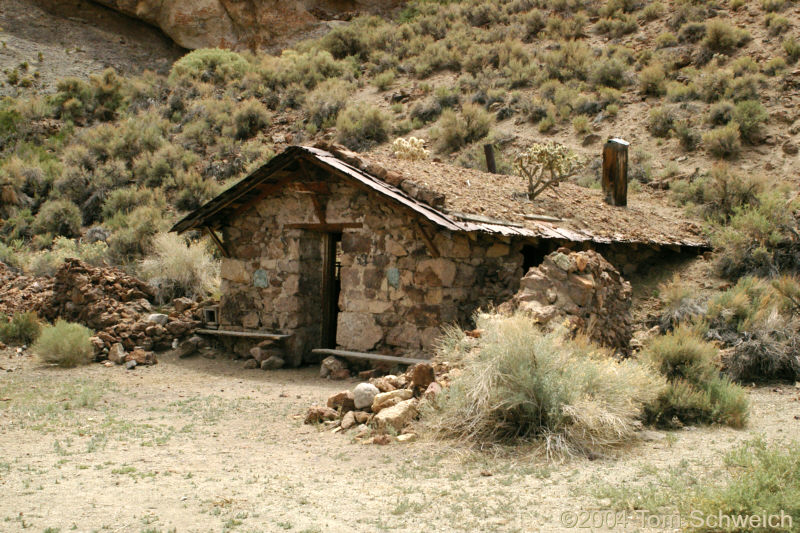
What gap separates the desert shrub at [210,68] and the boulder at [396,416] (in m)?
23.3

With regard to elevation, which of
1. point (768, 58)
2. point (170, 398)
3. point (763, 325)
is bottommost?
Result: point (170, 398)

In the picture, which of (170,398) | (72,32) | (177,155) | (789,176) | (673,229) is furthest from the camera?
(72,32)

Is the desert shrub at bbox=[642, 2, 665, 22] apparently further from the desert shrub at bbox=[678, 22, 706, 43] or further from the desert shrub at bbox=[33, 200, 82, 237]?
the desert shrub at bbox=[33, 200, 82, 237]

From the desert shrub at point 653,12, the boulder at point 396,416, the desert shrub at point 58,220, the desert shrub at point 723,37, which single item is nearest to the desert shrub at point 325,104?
the desert shrub at point 58,220

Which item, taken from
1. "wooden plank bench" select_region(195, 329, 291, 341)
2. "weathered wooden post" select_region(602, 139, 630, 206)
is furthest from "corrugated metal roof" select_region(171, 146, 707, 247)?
"weathered wooden post" select_region(602, 139, 630, 206)

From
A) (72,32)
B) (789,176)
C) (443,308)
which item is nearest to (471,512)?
(443,308)

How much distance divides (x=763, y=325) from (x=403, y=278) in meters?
4.63

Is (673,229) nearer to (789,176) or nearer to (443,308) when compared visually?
(789,176)

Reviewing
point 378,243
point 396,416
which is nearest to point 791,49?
point 378,243

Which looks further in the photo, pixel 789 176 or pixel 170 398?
pixel 789 176

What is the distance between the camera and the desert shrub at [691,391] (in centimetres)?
605

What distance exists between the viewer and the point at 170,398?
7.84 meters

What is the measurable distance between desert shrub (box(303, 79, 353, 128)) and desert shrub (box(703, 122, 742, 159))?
11443mm

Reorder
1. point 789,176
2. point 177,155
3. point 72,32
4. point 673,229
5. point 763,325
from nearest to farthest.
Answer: point 763,325
point 673,229
point 789,176
point 177,155
point 72,32
